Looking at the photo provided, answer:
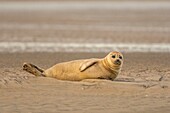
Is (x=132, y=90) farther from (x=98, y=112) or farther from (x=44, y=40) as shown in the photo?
(x=44, y=40)

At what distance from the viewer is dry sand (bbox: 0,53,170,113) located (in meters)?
7.64

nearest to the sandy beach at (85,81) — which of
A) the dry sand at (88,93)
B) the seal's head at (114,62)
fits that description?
the dry sand at (88,93)

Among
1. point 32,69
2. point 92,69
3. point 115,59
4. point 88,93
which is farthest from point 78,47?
point 88,93

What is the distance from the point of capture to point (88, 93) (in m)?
8.59

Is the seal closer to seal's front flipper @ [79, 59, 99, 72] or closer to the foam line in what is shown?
seal's front flipper @ [79, 59, 99, 72]

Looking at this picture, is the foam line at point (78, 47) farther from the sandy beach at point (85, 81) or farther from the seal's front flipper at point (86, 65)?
the seal's front flipper at point (86, 65)

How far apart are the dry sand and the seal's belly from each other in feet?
0.40

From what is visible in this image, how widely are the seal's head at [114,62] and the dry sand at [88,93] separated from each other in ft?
0.71

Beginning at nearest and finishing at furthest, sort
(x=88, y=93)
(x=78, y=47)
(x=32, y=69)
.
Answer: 1. (x=88, y=93)
2. (x=32, y=69)
3. (x=78, y=47)

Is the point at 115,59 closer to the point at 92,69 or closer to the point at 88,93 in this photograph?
the point at 92,69

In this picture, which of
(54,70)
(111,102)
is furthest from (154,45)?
(111,102)

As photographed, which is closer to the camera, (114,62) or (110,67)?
(114,62)

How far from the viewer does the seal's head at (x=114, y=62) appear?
877 cm

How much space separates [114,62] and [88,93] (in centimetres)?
62
